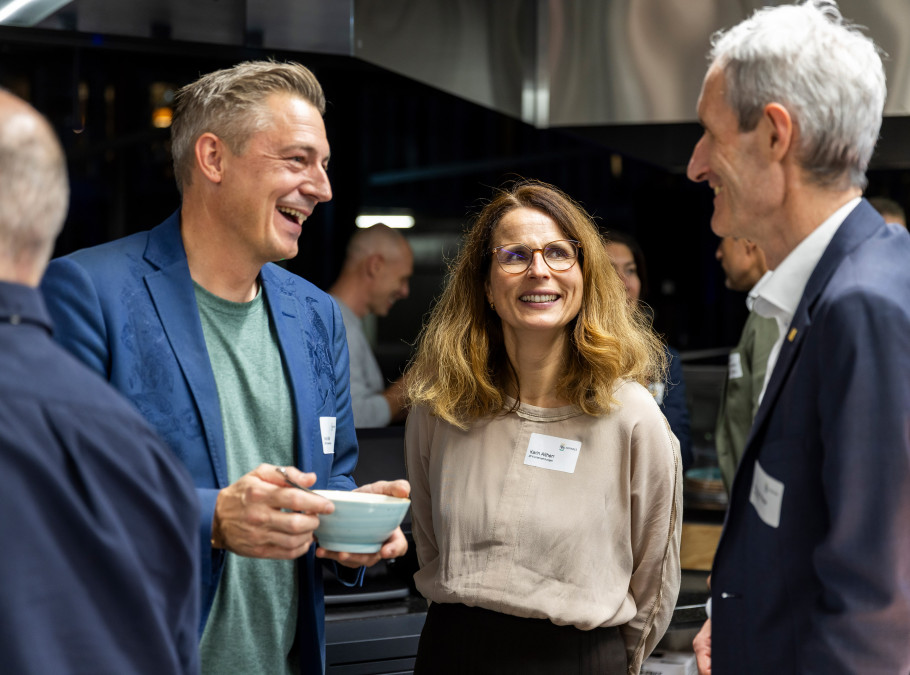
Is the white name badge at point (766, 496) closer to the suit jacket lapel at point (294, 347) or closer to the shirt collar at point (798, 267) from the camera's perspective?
the shirt collar at point (798, 267)

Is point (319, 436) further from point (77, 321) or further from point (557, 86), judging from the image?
point (557, 86)

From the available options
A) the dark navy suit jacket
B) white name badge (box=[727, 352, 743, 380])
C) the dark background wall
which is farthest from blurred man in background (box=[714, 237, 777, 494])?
the dark navy suit jacket

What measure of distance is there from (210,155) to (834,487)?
110 cm

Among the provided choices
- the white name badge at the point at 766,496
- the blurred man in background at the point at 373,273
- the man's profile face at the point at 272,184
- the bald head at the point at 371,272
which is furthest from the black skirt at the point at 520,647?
the bald head at the point at 371,272

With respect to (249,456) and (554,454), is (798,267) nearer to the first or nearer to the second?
(554,454)

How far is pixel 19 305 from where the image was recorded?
2.52 feet

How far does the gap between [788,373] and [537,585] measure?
685mm

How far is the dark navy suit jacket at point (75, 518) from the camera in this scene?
732 mm

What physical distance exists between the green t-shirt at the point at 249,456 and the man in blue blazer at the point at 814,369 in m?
0.69

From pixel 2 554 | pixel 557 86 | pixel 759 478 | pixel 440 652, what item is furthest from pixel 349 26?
pixel 2 554

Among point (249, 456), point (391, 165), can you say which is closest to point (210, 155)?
point (249, 456)

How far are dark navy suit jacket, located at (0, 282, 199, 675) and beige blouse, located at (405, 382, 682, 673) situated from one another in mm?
869

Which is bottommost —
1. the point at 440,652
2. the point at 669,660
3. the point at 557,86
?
the point at 669,660

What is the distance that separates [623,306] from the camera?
186cm
